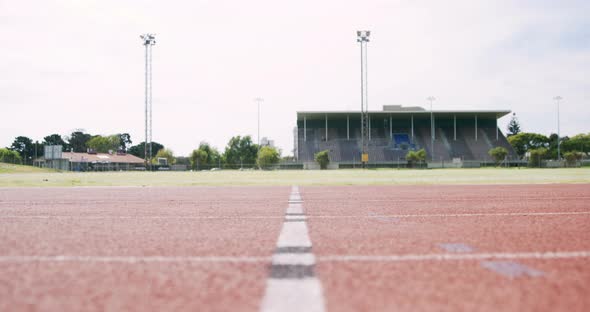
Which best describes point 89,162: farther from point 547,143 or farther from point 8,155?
point 547,143

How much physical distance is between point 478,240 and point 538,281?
1257mm

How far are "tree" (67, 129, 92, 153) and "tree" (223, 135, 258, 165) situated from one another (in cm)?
5652

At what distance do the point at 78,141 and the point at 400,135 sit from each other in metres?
96.6

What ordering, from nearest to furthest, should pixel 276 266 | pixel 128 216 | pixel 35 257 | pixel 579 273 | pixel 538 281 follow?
1. pixel 538 281
2. pixel 579 273
3. pixel 276 266
4. pixel 35 257
5. pixel 128 216

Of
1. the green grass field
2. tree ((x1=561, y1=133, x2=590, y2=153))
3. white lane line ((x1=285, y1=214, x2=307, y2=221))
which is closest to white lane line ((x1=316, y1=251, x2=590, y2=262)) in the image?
white lane line ((x1=285, y1=214, x2=307, y2=221))

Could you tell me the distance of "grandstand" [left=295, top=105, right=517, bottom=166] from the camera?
2798 inches

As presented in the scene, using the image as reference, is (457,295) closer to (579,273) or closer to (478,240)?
(579,273)

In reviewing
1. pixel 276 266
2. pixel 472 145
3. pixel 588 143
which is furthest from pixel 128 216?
pixel 588 143

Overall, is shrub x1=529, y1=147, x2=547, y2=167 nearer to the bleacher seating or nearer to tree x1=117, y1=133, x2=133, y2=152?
the bleacher seating

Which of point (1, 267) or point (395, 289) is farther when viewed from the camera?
point (1, 267)

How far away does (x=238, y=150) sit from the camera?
319 ft

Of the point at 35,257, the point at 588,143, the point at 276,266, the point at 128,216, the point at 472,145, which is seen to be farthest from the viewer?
the point at 588,143

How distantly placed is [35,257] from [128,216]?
8.43 feet

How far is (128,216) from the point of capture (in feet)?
17.5
